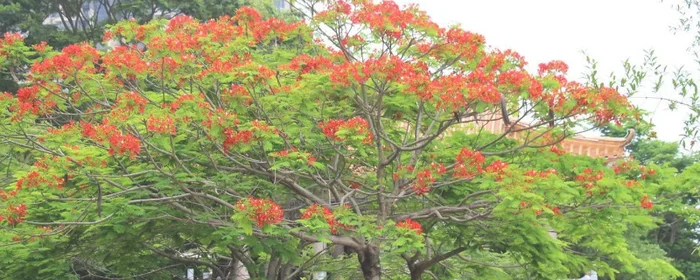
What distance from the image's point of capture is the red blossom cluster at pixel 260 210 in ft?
26.2

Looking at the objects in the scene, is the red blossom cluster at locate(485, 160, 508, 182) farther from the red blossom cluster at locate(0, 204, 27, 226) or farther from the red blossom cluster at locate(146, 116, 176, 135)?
the red blossom cluster at locate(0, 204, 27, 226)

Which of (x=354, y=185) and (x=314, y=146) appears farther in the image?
(x=354, y=185)

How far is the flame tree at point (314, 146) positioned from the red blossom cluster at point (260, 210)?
0.06ft

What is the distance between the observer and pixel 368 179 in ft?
36.0

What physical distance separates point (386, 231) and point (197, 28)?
301 cm

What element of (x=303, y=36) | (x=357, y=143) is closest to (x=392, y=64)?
(x=357, y=143)

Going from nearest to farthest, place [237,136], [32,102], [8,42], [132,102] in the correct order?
[237,136]
[132,102]
[32,102]
[8,42]

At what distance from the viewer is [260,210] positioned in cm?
801

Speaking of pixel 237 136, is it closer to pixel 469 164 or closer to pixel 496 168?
pixel 469 164

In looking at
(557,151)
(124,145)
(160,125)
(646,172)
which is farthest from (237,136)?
(646,172)

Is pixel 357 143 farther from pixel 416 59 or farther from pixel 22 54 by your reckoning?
pixel 22 54

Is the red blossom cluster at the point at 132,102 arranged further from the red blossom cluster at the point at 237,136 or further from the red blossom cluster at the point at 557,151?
the red blossom cluster at the point at 557,151

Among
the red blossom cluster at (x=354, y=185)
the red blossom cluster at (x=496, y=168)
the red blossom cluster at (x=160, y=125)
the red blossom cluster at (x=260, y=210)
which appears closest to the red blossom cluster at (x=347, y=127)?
the red blossom cluster at (x=260, y=210)

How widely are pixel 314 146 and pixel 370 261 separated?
1452mm
